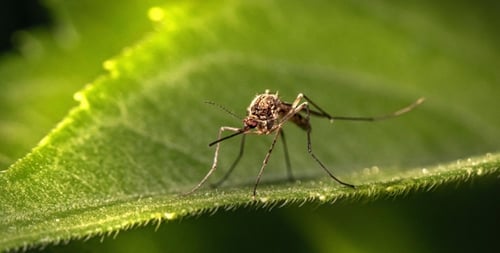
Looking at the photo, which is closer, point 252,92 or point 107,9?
point 252,92

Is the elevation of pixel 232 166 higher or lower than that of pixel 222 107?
lower

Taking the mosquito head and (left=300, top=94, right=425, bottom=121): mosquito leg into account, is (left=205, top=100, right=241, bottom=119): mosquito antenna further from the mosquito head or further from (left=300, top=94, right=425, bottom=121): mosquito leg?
(left=300, top=94, right=425, bottom=121): mosquito leg

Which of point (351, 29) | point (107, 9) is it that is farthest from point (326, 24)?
point (107, 9)

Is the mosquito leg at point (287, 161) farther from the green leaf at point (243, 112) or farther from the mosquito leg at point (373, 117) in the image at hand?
the mosquito leg at point (373, 117)

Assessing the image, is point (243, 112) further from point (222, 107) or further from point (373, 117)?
point (373, 117)

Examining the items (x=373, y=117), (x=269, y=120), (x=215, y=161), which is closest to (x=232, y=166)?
(x=215, y=161)

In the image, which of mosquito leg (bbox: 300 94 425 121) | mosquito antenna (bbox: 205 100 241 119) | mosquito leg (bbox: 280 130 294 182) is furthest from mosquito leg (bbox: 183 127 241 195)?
mosquito leg (bbox: 300 94 425 121)

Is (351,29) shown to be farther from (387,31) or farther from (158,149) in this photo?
(158,149)

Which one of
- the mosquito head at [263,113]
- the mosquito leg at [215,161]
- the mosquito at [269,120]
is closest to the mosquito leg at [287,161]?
the mosquito at [269,120]
